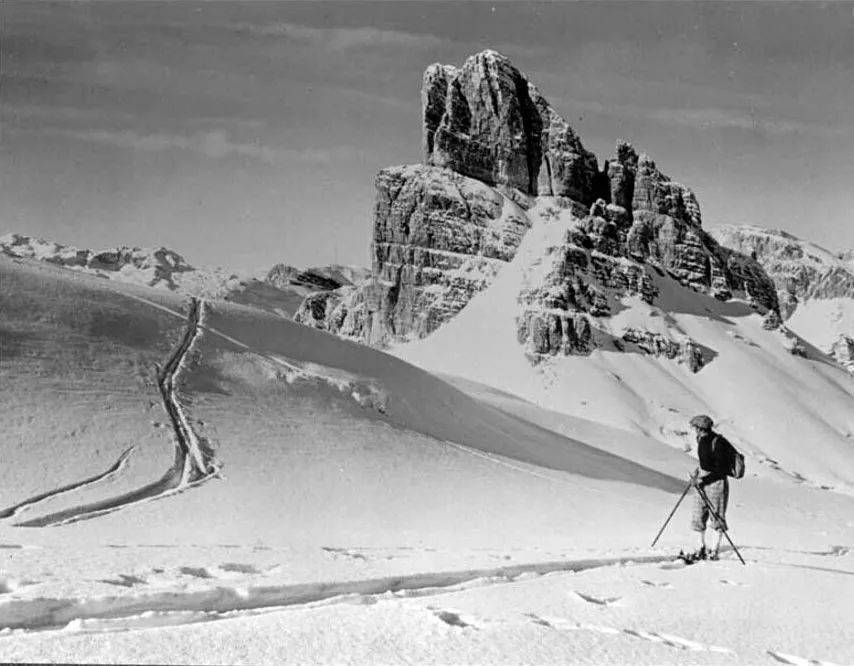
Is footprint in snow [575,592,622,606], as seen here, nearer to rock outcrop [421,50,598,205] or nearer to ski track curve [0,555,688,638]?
ski track curve [0,555,688,638]

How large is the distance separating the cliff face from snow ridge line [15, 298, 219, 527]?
115 metres

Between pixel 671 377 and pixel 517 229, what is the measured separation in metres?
40.5

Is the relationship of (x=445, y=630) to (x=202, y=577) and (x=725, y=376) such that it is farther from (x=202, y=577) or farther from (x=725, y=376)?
(x=725, y=376)

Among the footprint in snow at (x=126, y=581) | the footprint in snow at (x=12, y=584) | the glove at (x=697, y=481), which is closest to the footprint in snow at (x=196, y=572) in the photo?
the footprint in snow at (x=126, y=581)

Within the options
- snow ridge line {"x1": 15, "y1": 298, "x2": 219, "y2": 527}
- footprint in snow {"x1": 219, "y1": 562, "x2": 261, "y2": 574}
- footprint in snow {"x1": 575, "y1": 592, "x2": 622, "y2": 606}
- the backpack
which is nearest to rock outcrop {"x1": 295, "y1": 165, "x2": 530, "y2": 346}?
snow ridge line {"x1": 15, "y1": 298, "x2": 219, "y2": 527}

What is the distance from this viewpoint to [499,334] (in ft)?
468

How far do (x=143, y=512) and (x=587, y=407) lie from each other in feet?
363

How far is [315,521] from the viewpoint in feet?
57.2

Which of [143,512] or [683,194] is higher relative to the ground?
[683,194]

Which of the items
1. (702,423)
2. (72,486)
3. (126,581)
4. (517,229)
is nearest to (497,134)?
(517,229)

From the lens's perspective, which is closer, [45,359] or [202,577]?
[202,577]

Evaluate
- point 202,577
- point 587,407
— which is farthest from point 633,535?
point 587,407

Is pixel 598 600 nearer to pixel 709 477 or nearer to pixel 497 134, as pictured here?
pixel 709 477

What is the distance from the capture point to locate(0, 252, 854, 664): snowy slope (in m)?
6.24
